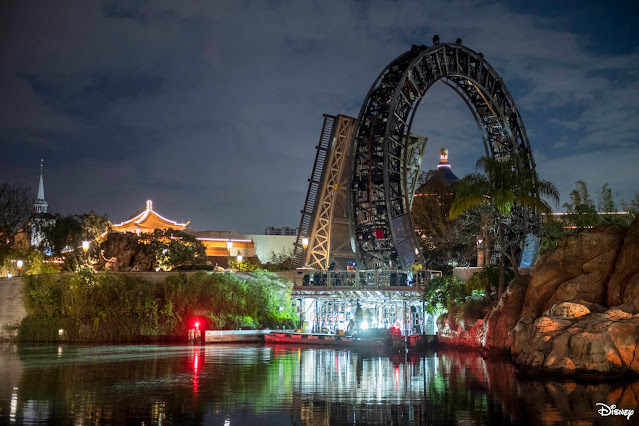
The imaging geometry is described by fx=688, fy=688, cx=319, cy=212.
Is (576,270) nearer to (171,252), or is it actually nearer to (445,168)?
(171,252)

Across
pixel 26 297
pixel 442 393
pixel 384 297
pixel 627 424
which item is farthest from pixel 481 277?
pixel 26 297

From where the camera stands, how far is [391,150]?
41531mm

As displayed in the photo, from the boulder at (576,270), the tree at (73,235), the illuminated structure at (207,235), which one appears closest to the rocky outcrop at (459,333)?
the boulder at (576,270)

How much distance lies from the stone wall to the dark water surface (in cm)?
1850

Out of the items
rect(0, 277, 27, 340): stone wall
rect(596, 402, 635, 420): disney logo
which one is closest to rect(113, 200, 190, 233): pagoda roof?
rect(0, 277, 27, 340): stone wall

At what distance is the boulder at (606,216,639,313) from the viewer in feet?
77.0

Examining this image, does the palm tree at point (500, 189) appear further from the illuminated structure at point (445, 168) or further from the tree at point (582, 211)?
the illuminated structure at point (445, 168)

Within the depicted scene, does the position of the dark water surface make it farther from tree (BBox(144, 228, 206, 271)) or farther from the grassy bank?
tree (BBox(144, 228, 206, 271))

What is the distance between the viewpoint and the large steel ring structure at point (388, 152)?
39906 millimetres

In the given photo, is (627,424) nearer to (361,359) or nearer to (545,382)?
(545,382)

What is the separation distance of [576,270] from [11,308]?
3573 cm

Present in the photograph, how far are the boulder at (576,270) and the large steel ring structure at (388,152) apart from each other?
→ 10862 mm

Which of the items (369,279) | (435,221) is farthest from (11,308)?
(435,221)

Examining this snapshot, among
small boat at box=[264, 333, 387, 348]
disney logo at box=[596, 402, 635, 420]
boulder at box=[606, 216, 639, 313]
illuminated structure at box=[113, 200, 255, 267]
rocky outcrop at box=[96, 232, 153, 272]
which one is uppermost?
illuminated structure at box=[113, 200, 255, 267]
